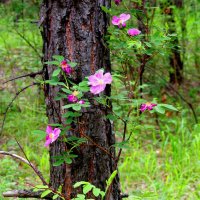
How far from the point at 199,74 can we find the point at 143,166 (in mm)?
2063

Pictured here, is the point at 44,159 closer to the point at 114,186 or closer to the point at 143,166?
the point at 143,166

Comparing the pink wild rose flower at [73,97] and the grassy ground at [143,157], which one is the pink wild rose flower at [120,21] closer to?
the pink wild rose flower at [73,97]

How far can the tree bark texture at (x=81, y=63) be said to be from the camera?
1.86 metres

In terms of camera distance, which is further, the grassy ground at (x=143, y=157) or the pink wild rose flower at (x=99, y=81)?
the grassy ground at (x=143, y=157)

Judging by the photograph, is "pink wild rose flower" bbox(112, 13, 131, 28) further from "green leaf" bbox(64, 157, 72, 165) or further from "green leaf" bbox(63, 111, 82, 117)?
"green leaf" bbox(64, 157, 72, 165)

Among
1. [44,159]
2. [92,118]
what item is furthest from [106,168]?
[44,159]

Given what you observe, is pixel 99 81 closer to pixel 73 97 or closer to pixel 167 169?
pixel 73 97

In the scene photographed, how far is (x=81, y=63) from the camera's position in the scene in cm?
187

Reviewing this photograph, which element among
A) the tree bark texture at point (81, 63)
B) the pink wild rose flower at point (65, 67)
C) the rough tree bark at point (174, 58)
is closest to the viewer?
the pink wild rose flower at point (65, 67)

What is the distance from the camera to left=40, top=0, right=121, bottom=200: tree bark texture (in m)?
1.86

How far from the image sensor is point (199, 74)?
17.9 feet

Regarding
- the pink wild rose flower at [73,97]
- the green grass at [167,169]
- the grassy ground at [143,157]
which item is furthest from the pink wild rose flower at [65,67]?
the green grass at [167,169]

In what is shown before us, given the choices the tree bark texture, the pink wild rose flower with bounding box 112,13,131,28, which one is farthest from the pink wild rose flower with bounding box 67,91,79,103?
the pink wild rose flower with bounding box 112,13,131,28

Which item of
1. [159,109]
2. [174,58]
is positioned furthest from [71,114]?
[174,58]
